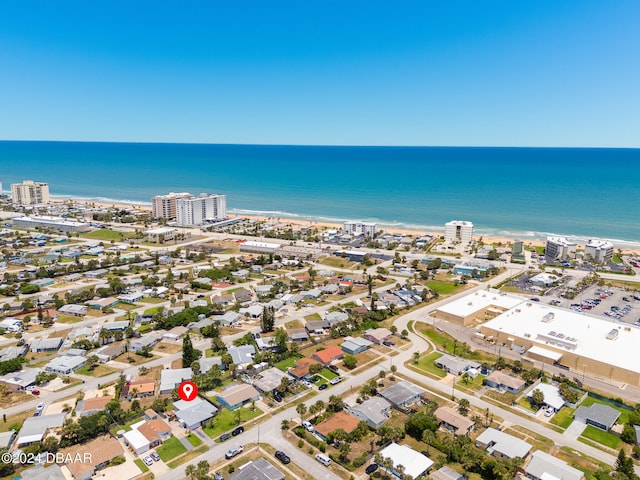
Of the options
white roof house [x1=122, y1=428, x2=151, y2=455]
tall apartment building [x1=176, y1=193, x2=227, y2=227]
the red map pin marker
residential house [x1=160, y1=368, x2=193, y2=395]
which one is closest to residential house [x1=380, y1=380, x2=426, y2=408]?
the red map pin marker

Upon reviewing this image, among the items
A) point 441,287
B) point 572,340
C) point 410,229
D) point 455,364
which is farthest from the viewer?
point 410,229

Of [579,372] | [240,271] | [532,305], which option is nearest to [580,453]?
[579,372]

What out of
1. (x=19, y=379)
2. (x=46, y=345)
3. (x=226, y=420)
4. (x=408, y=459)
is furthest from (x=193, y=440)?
(x=46, y=345)

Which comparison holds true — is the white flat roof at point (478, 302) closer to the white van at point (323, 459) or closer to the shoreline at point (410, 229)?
the white van at point (323, 459)

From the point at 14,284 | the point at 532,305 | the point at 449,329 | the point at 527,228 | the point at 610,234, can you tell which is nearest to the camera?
the point at 449,329

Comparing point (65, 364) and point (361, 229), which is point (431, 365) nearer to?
point (65, 364)

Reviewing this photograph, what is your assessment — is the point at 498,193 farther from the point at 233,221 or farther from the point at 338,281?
the point at 338,281
